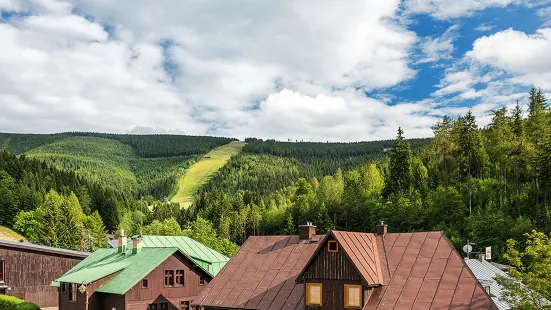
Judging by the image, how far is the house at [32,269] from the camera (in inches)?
2083

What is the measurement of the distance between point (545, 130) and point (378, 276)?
2339 inches

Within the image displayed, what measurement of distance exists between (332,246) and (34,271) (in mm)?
40512

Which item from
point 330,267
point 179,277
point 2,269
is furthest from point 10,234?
point 330,267

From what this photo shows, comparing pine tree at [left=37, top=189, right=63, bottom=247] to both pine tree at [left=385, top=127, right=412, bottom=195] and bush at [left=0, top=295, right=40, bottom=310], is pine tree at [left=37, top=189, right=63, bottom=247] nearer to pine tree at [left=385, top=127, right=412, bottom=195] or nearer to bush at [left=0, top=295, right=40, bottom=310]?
bush at [left=0, top=295, right=40, bottom=310]

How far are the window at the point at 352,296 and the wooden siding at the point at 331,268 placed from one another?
0.48m

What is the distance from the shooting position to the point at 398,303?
86.5 ft

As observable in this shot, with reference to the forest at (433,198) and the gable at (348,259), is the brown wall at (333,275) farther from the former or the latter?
the forest at (433,198)

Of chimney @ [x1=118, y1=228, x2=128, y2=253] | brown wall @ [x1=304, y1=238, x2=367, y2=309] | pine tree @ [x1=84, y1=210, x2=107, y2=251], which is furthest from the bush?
pine tree @ [x1=84, y1=210, x2=107, y2=251]

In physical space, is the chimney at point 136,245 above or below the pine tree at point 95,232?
above

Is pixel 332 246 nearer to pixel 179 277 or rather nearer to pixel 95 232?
pixel 179 277

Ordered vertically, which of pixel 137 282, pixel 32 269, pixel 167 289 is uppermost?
pixel 137 282

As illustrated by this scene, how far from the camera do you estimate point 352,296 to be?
27.3 metres

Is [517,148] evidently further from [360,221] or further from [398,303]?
[398,303]

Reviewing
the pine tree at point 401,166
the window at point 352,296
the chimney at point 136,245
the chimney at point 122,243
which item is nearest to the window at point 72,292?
the chimney at point 136,245
